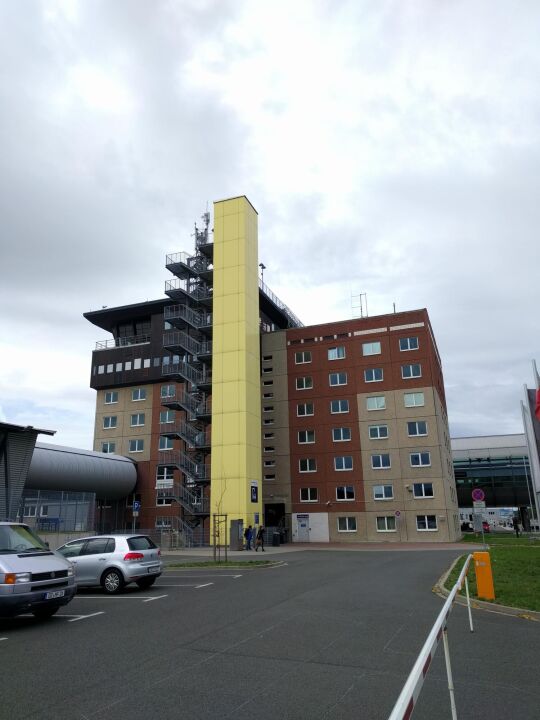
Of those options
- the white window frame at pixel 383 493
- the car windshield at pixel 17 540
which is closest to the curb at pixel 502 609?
the car windshield at pixel 17 540

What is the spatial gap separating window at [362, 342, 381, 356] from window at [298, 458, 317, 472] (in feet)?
35.4

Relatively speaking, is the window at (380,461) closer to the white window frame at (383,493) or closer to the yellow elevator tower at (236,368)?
the white window frame at (383,493)

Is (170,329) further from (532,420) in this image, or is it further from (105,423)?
(532,420)

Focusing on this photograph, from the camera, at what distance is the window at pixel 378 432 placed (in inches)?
1877

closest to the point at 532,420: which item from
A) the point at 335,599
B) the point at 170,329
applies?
the point at 170,329

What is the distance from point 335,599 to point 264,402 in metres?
40.5

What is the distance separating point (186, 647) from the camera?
7938 mm

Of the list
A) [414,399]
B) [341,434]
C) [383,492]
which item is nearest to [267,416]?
[341,434]

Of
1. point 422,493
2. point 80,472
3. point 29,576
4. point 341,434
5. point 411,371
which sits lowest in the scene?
point 29,576

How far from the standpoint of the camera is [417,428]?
46719mm

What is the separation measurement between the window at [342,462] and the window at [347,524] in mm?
4197

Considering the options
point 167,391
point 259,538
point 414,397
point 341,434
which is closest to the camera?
point 259,538

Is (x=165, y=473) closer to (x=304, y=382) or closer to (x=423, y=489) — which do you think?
(x=304, y=382)

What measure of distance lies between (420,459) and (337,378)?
10.4 meters
